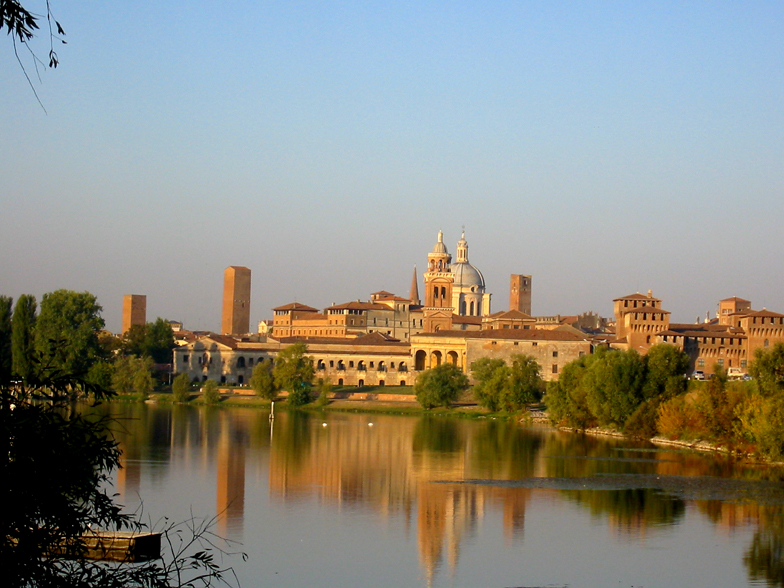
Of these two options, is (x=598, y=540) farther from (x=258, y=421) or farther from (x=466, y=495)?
(x=258, y=421)

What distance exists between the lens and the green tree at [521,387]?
3884 cm

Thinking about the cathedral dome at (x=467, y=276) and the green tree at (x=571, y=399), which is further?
the cathedral dome at (x=467, y=276)

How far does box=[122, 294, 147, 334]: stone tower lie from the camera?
222ft

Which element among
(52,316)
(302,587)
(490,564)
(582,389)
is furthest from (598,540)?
(52,316)

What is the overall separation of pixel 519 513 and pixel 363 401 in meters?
28.1

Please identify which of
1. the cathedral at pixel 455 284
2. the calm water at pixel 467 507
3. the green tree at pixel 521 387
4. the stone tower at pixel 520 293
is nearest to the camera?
the calm water at pixel 467 507

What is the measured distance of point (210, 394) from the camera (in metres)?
45.2

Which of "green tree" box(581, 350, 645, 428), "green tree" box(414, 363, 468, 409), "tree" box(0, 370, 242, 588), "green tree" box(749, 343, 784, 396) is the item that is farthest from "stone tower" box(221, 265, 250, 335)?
"tree" box(0, 370, 242, 588)

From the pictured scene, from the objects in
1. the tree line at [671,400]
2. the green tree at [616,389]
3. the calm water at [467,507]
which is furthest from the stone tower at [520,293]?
the calm water at [467,507]

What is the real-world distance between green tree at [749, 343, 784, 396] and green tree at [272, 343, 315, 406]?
20.7 metres

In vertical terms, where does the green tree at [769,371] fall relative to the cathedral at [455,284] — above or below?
below

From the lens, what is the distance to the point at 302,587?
12008mm

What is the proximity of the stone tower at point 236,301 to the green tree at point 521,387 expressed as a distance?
3009 cm

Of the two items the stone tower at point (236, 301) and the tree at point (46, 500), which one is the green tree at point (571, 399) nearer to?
the tree at point (46, 500)
